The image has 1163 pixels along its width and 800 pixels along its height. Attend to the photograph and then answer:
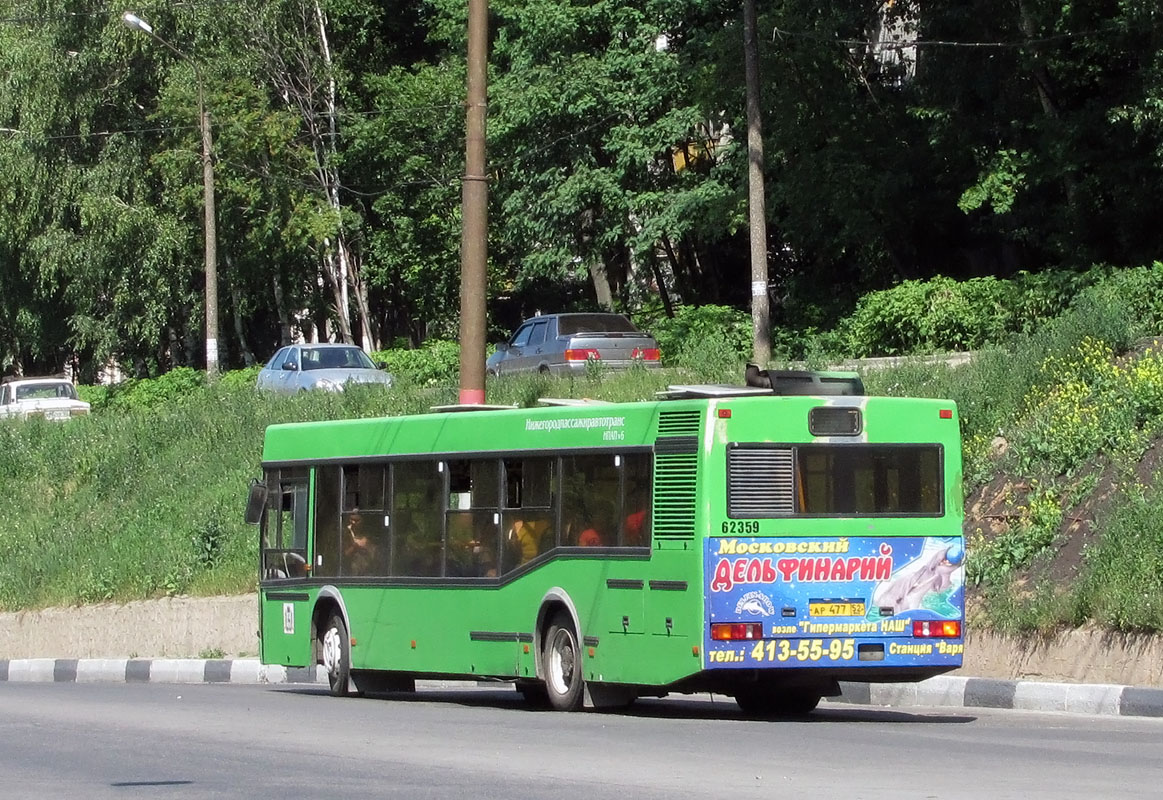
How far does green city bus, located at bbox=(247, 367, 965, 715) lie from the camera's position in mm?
13953

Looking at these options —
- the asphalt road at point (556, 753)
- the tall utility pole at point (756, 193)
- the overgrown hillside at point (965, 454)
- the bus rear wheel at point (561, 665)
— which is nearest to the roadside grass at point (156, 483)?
the overgrown hillside at point (965, 454)

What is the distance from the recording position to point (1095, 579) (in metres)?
17.0

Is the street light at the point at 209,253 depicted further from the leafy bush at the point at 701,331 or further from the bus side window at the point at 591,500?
the bus side window at the point at 591,500

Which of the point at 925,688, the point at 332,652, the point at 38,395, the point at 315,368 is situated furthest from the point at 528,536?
the point at 38,395

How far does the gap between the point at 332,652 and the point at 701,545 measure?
607 cm

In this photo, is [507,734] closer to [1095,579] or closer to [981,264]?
[1095,579]

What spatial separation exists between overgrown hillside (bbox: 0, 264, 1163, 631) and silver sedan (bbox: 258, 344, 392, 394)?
135cm

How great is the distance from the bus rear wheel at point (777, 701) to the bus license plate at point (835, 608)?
150 centimetres

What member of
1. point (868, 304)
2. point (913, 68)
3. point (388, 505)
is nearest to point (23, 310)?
point (913, 68)

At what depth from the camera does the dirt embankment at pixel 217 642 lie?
1650 centimetres

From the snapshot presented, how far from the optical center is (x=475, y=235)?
62.7ft

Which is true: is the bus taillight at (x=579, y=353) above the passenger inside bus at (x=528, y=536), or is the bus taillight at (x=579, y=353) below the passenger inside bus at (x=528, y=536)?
above

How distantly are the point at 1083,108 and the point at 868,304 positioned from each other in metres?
5.85

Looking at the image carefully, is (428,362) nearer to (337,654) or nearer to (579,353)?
(579,353)
